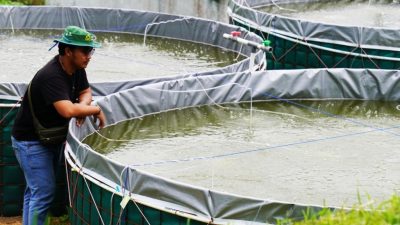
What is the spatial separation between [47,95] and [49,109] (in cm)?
22

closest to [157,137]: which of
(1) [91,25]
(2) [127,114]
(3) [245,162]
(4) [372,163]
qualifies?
(2) [127,114]

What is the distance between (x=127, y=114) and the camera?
896cm

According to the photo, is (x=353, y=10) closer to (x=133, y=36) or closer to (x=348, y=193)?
(x=133, y=36)

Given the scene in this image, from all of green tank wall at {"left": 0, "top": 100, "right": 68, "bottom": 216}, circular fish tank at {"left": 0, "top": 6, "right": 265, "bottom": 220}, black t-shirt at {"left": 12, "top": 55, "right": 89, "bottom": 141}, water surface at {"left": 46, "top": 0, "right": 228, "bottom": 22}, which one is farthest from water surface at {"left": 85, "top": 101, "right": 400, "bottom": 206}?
water surface at {"left": 46, "top": 0, "right": 228, "bottom": 22}

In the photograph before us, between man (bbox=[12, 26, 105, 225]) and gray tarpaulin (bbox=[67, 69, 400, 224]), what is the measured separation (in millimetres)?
237

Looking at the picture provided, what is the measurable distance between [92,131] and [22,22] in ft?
17.2

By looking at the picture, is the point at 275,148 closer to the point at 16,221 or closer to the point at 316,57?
the point at 16,221

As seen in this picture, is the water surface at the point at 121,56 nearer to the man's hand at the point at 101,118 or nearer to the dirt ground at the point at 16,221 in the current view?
the dirt ground at the point at 16,221

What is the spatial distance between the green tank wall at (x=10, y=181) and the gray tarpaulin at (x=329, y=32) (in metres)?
4.34

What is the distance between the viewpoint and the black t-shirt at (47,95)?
7.05 metres

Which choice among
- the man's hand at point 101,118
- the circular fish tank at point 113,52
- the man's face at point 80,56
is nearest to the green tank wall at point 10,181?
the circular fish tank at point 113,52

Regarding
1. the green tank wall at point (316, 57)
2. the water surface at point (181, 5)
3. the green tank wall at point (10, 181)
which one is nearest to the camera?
the green tank wall at point (10, 181)

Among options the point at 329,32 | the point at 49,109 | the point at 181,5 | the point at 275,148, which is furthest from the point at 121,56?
the point at 181,5

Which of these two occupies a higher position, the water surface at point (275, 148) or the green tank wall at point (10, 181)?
the water surface at point (275, 148)
